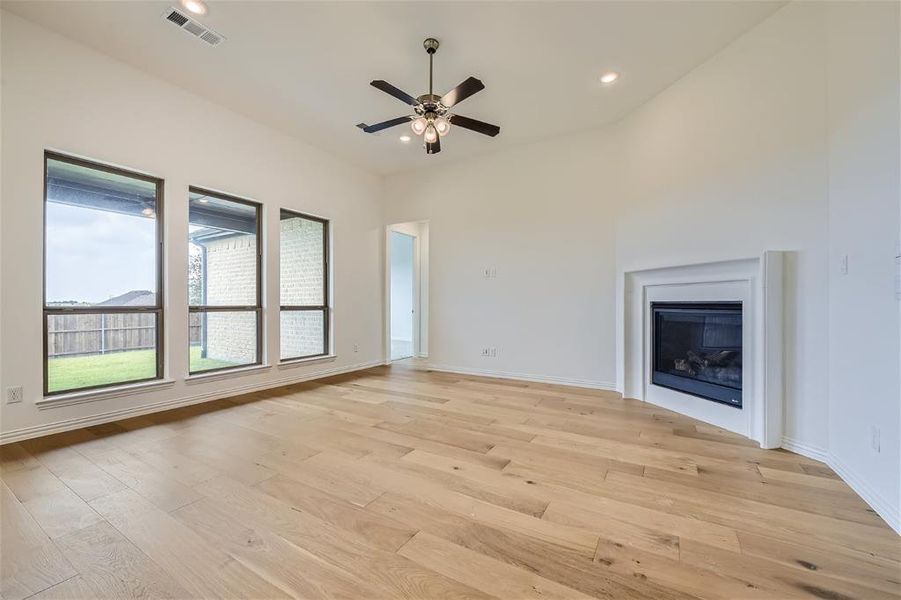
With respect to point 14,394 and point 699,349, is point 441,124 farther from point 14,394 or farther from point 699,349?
point 14,394

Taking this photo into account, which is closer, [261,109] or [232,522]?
[232,522]

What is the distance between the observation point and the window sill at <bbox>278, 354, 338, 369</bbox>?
15.3 ft

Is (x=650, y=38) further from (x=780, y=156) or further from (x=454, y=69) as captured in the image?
(x=454, y=69)

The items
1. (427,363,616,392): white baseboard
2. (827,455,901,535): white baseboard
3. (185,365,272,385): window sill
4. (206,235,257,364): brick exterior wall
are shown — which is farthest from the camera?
(427,363,616,392): white baseboard

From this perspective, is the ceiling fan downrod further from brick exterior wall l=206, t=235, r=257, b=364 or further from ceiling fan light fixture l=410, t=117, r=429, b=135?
brick exterior wall l=206, t=235, r=257, b=364

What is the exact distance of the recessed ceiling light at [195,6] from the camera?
2531 millimetres

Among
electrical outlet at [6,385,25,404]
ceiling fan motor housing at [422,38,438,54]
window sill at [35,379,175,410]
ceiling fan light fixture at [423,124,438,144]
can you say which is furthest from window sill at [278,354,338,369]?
ceiling fan motor housing at [422,38,438,54]

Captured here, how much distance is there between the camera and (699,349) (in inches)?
132

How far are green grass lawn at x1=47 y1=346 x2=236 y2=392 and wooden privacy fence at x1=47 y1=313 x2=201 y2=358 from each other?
54mm

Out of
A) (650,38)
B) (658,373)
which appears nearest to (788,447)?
(658,373)

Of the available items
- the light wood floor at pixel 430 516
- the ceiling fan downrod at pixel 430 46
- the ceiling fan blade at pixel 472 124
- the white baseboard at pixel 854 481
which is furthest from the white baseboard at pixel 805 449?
the ceiling fan downrod at pixel 430 46

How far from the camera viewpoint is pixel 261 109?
4016mm

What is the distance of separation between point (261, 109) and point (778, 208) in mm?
5066

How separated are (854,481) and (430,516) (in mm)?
2476
